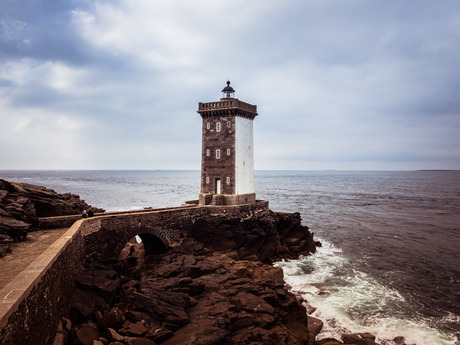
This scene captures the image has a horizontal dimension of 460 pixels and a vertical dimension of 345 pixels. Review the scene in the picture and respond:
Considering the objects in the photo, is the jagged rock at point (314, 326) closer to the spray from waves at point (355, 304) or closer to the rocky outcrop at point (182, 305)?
the spray from waves at point (355, 304)

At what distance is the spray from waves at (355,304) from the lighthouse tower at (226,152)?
25.6 feet

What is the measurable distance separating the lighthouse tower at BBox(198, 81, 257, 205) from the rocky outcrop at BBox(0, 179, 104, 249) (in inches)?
455

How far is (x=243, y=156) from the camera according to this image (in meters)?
31.1

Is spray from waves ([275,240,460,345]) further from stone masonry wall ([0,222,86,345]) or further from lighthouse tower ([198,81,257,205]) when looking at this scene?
stone masonry wall ([0,222,86,345])

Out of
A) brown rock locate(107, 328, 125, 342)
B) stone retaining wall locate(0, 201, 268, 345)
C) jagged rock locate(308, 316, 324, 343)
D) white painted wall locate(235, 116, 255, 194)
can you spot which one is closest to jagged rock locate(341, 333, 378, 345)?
jagged rock locate(308, 316, 324, 343)

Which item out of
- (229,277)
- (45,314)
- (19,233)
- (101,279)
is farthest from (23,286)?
(229,277)

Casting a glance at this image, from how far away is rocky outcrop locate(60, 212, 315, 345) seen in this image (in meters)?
12.0

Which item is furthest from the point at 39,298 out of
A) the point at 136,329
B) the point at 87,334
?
the point at 136,329

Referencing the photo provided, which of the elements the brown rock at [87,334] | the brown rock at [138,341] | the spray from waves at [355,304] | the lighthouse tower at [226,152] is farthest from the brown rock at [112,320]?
the lighthouse tower at [226,152]

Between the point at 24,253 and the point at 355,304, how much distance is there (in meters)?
18.8

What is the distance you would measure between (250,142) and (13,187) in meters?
20.3

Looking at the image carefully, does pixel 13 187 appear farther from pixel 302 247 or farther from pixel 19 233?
pixel 302 247

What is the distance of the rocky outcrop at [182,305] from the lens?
12.0 metres

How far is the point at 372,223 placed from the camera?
48.0 metres
